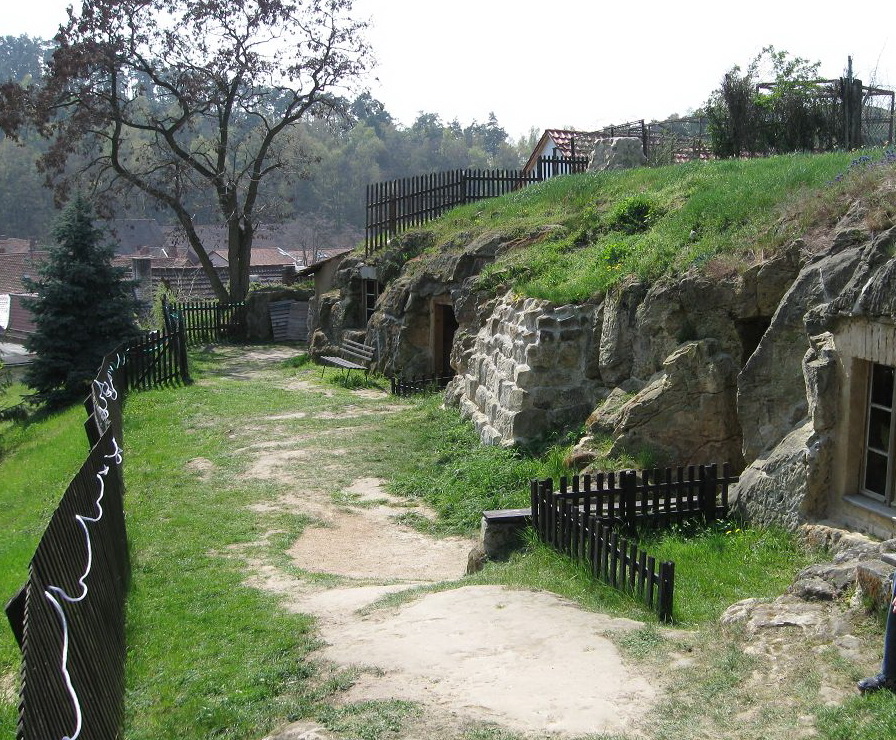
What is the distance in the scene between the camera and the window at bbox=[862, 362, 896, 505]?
7.29 meters

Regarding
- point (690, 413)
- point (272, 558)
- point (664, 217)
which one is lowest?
point (272, 558)

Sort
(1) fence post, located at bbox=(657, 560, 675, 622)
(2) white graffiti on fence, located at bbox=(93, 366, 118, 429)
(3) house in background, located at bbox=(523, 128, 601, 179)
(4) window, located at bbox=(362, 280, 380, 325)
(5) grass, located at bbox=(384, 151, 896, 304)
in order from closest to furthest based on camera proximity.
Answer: (1) fence post, located at bbox=(657, 560, 675, 622) < (5) grass, located at bbox=(384, 151, 896, 304) < (2) white graffiti on fence, located at bbox=(93, 366, 118, 429) < (4) window, located at bbox=(362, 280, 380, 325) < (3) house in background, located at bbox=(523, 128, 601, 179)

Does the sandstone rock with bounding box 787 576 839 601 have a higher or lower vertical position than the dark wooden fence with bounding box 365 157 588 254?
lower

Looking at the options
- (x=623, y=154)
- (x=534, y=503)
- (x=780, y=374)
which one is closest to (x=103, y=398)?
(x=534, y=503)

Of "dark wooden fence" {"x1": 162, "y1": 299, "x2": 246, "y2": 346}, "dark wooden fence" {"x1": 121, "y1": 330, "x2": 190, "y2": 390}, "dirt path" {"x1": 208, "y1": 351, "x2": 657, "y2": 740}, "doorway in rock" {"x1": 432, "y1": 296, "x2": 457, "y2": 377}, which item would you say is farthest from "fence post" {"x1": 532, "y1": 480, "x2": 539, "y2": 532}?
"dark wooden fence" {"x1": 162, "y1": 299, "x2": 246, "y2": 346}

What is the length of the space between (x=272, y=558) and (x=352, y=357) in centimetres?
1286

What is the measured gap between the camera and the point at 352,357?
21875 mm

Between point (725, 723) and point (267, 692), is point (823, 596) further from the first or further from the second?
point (267, 692)

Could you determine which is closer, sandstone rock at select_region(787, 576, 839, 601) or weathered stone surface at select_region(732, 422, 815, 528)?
sandstone rock at select_region(787, 576, 839, 601)

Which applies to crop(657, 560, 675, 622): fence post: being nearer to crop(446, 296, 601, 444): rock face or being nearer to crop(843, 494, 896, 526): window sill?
crop(843, 494, 896, 526): window sill

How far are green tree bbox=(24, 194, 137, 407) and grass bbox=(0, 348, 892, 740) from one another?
3.17 metres

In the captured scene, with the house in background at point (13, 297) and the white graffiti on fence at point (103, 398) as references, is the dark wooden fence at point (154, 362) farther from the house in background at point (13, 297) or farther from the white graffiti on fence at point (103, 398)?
the house in background at point (13, 297)

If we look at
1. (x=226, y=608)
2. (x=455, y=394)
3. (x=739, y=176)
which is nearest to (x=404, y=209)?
(x=455, y=394)

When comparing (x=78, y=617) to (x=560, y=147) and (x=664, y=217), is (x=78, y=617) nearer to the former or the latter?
(x=664, y=217)
